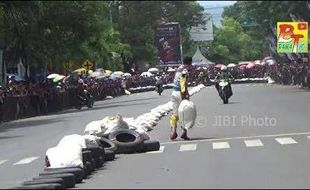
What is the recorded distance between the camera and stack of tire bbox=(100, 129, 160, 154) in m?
16.3

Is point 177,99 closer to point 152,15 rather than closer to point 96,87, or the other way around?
point 96,87

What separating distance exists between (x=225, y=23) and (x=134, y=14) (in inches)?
2139

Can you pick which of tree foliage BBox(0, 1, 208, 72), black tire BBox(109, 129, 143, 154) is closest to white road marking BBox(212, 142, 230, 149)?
black tire BBox(109, 129, 143, 154)

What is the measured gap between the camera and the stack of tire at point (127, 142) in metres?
16.3

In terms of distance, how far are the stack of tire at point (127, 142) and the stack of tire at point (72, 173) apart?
63 centimetres

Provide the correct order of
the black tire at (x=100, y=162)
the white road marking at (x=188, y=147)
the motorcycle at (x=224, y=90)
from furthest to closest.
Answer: the motorcycle at (x=224, y=90)
the white road marking at (x=188, y=147)
the black tire at (x=100, y=162)

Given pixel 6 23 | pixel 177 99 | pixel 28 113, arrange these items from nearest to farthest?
1. pixel 177 99
2. pixel 28 113
3. pixel 6 23

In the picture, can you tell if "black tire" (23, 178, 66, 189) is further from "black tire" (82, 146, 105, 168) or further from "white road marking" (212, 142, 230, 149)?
"white road marking" (212, 142, 230, 149)

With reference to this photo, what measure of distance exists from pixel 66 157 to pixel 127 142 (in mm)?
3930

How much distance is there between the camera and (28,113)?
1483 inches

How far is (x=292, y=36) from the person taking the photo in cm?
5262

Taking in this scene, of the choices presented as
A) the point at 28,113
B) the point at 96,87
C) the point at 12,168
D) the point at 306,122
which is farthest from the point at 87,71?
the point at 12,168

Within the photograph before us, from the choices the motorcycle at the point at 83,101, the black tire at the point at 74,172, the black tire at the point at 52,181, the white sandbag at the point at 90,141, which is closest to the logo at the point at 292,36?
the motorcycle at the point at 83,101

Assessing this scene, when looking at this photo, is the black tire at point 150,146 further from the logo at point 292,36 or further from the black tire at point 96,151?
the logo at point 292,36
